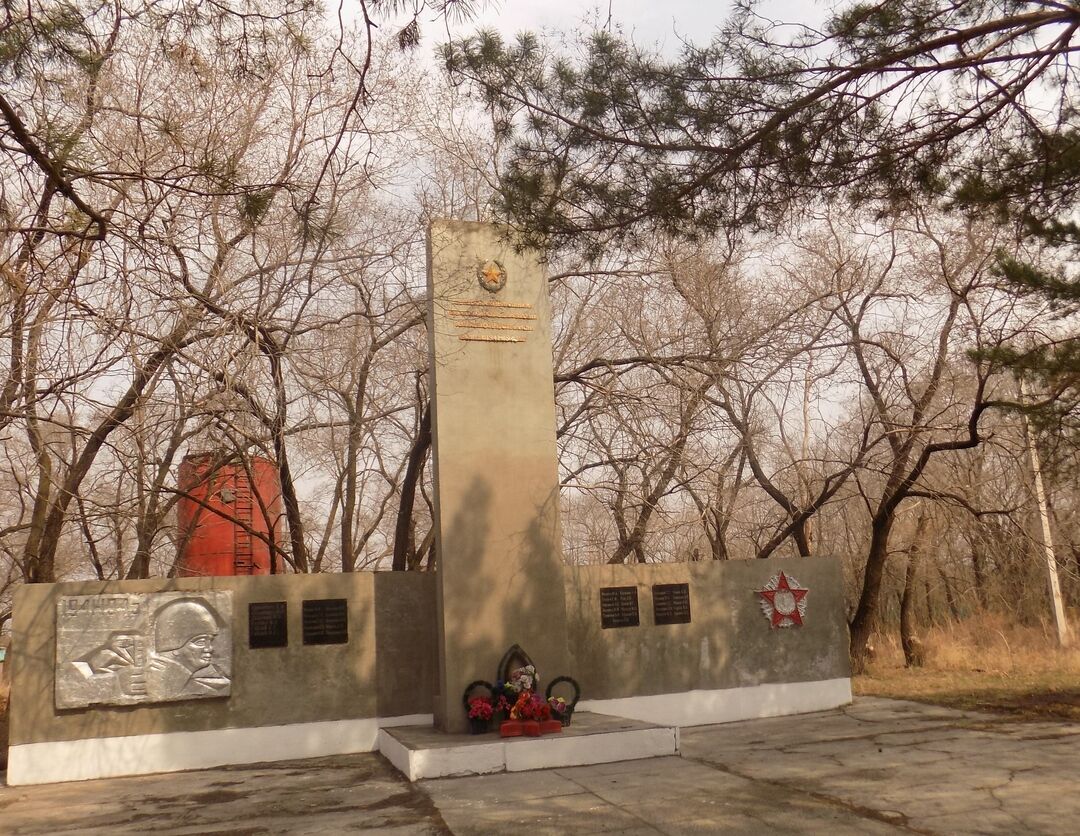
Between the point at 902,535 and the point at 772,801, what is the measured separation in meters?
14.7

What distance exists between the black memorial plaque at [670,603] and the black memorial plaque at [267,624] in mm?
4144

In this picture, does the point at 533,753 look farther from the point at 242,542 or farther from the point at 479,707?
the point at 242,542

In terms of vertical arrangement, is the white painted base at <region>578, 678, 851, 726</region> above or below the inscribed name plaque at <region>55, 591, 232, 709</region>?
below

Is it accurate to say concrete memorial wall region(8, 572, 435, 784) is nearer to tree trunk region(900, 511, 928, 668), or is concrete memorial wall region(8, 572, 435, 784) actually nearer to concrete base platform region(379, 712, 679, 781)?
concrete base platform region(379, 712, 679, 781)

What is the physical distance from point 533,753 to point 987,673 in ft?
27.5

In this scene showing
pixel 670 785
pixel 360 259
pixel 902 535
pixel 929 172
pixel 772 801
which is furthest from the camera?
pixel 902 535

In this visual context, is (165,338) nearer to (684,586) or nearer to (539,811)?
(539,811)

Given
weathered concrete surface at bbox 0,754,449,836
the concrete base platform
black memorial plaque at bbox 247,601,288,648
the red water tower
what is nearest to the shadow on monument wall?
the concrete base platform

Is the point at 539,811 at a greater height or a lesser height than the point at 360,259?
lesser

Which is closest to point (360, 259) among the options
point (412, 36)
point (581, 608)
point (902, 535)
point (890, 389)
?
point (581, 608)

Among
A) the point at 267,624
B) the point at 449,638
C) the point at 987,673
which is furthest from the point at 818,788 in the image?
the point at 987,673

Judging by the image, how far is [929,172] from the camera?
19.9 ft

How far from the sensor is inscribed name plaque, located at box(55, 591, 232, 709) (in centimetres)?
878

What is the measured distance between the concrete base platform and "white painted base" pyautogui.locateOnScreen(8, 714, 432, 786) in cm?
93
